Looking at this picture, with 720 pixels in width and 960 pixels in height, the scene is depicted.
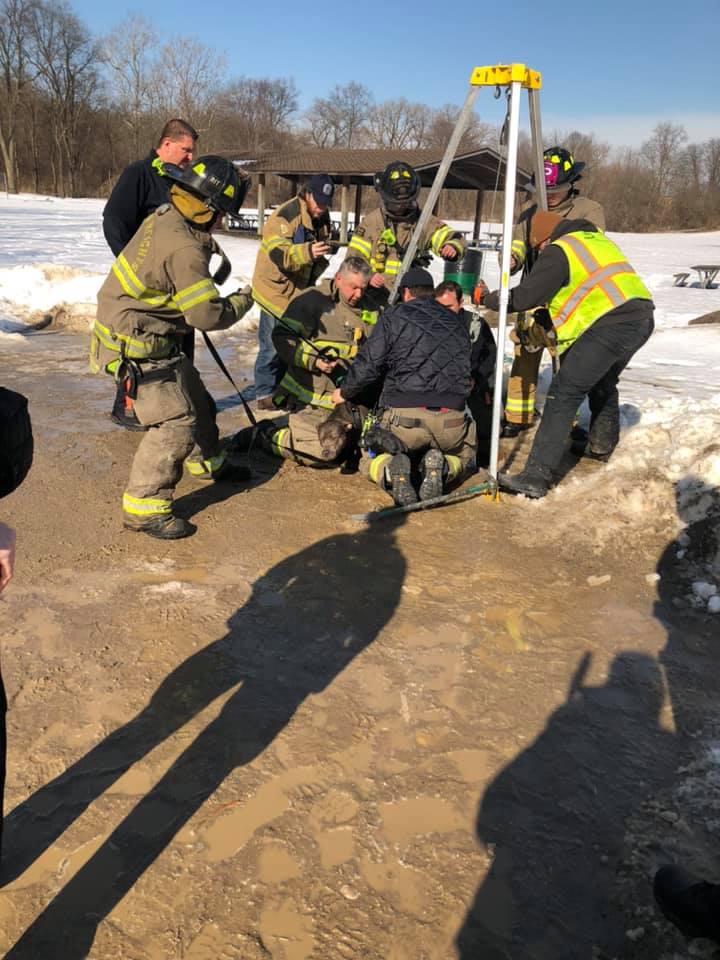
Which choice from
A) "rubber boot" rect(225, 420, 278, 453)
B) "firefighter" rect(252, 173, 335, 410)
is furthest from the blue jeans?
"rubber boot" rect(225, 420, 278, 453)

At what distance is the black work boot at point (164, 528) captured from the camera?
4.13 m

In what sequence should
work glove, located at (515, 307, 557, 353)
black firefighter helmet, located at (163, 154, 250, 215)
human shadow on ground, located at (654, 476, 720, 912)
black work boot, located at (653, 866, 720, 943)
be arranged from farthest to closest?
work glove, located at (515, 307, 557, 353), black firefighter helmet, located at (163, 154, 250, 215), human shadow on ground, located at (654, 476, 720, 912), black work boot, located at (653, 866, 720, 943)

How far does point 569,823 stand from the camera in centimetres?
237

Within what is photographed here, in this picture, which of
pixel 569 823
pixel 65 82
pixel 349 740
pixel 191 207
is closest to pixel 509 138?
pixel 191 207

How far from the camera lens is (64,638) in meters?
3.19

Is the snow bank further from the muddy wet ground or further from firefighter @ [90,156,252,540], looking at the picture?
firefighter @ [90,156,252,540]

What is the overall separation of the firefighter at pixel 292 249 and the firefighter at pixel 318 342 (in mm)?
266

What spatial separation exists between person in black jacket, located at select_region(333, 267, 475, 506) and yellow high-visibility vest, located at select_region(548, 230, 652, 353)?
0.75m

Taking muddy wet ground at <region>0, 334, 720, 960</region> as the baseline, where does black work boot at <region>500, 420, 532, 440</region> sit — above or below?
above

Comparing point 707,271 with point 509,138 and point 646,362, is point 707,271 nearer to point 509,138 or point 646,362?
point 646,362

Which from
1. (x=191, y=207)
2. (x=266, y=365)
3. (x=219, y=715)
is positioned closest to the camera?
(x=219, y=715)

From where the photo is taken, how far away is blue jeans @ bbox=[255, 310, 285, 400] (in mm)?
6426

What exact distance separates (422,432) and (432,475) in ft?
1.02

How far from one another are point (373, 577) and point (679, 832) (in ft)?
6.16
